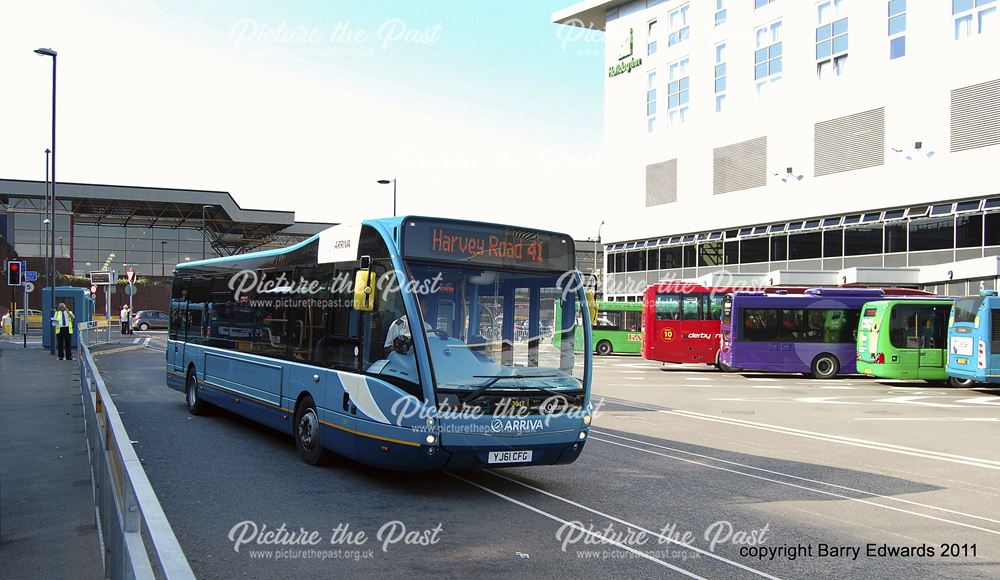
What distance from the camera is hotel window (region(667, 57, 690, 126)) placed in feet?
161

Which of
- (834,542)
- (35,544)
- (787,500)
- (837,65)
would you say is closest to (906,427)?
(787,500)

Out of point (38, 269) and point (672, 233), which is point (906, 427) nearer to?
point (672, 233)

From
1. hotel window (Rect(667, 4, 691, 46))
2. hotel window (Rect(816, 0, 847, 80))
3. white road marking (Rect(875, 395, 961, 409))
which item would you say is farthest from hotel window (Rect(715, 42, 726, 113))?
white road marking (Rect(875, 395, 961, 409))

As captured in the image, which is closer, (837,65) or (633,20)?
(837,65)

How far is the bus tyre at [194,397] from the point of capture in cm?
1437

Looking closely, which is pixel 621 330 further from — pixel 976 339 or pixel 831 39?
pixel 976 339

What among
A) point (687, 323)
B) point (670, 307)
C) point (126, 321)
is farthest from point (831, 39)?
point (126, 321)

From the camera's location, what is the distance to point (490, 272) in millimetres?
9141

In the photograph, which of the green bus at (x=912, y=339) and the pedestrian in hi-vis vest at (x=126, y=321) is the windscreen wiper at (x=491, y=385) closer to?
the green bus at (x=912, y=339)

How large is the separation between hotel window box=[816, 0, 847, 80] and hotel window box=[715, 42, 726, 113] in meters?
6.19

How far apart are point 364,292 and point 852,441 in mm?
9031

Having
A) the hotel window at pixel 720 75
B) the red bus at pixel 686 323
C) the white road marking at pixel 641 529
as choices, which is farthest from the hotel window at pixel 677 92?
the white road marking at pixel 641 529

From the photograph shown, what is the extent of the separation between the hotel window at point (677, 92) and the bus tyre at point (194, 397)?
129ft

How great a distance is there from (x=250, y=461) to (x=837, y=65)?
3749 centimetres
